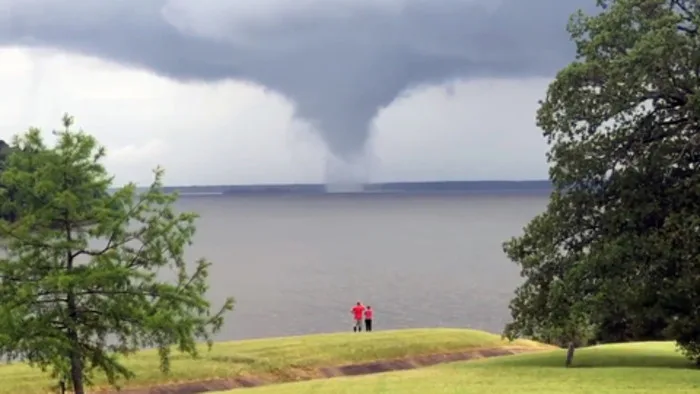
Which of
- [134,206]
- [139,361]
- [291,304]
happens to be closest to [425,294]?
[291,304]

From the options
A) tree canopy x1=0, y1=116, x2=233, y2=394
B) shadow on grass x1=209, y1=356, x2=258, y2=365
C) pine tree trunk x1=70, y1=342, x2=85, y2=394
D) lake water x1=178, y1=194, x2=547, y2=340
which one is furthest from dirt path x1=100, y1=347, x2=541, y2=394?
lake water x1=178, y1=194, x2=547, y2=340

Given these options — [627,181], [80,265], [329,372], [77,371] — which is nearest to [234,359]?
[329,372]

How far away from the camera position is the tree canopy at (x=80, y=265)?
2081 cm

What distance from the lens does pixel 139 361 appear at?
117ft

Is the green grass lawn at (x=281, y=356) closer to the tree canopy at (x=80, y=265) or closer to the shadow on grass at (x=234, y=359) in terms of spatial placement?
the shadow on grass at (x=234, y=359)

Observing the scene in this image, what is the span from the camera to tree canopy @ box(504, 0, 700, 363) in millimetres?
24781

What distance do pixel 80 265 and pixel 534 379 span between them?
45.3ft

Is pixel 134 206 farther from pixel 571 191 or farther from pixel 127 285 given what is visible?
pixel 571 191

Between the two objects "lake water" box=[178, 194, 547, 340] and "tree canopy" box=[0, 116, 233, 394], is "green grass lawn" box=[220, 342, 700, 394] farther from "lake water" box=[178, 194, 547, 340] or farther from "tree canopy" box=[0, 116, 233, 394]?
"lake water" box=[178, 194, 547, 340]

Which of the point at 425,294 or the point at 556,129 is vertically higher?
the point at 556,129

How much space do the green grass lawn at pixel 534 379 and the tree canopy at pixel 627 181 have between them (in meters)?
1.79

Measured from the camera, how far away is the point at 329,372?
1448 inches

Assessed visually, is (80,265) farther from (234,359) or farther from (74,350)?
(234,359)

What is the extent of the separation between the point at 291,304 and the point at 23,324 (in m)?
68.2
